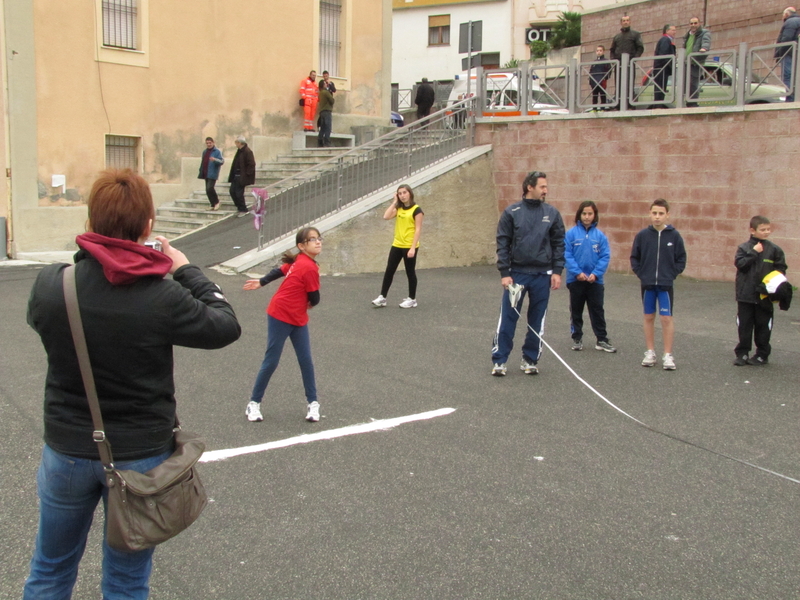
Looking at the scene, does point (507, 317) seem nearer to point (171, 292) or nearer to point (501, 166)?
point (171, 292)

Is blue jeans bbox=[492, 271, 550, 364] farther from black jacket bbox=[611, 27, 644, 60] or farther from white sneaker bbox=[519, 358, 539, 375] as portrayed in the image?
black jacket bbox=[611, 27, 644, 60]

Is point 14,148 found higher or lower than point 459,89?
lower

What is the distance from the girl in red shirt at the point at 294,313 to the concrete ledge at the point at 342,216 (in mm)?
6915

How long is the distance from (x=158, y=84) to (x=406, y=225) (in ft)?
31.2

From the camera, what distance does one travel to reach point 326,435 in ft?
18.2

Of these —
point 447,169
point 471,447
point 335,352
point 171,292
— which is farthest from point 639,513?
point 447,169

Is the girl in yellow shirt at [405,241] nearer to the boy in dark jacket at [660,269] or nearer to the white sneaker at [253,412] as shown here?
the boy in dark jacket at [660,269]

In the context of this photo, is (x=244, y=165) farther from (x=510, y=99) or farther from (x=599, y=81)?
(x=599, y=81)

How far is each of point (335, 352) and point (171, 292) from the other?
561 centimetres

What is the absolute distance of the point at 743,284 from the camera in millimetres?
7965

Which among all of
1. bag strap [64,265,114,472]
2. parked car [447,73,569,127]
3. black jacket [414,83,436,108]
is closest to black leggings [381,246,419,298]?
parked car [447,73,569,127]

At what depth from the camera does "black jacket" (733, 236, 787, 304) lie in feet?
25.7

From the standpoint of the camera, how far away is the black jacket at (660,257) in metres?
7.74

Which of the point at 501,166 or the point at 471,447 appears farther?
the point at 501,166
